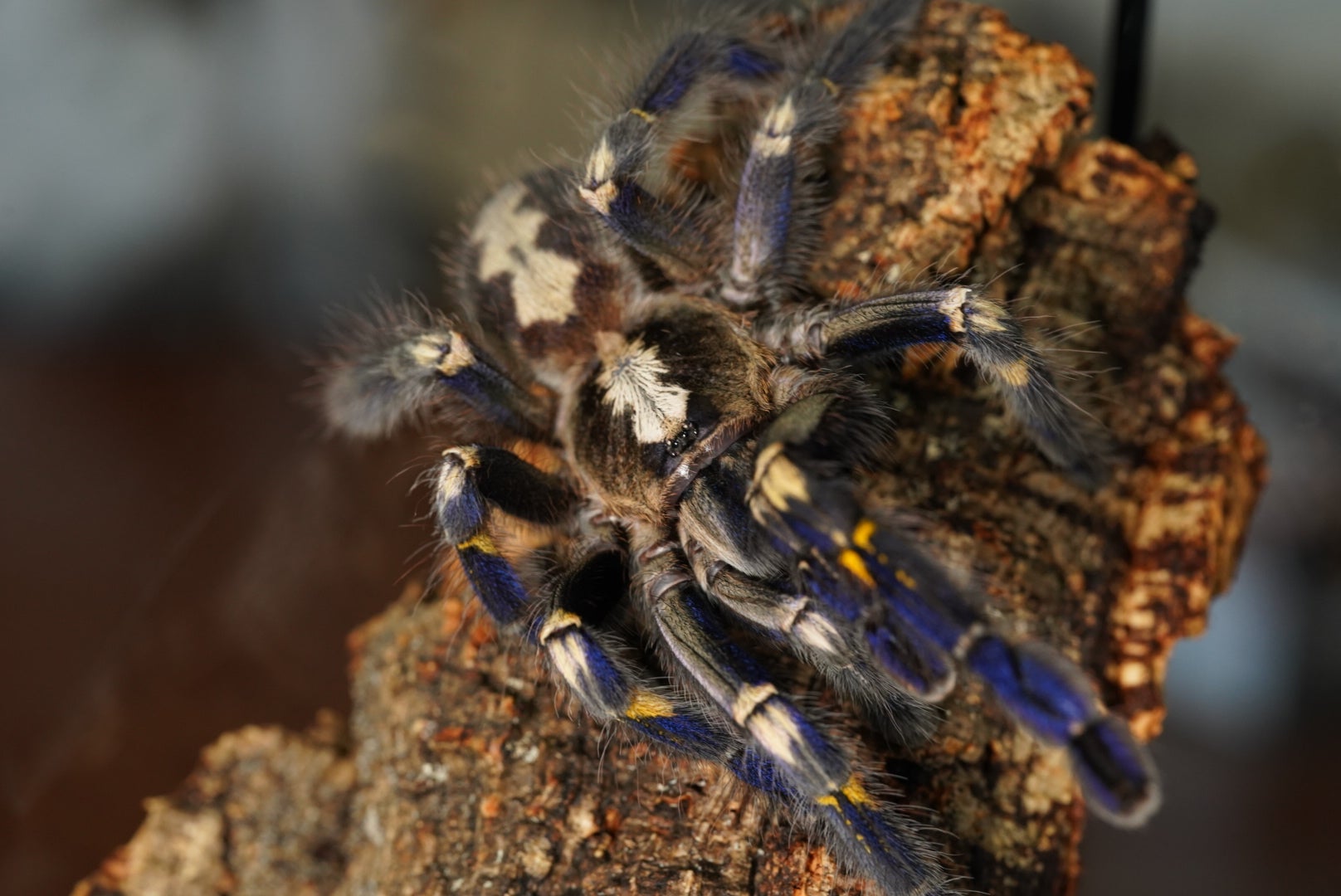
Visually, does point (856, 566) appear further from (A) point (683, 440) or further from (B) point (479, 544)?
(B) point (479, 544)

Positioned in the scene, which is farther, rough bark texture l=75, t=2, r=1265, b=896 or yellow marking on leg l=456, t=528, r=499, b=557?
yellow marking on leg l=456, t=528, r=499, b=557

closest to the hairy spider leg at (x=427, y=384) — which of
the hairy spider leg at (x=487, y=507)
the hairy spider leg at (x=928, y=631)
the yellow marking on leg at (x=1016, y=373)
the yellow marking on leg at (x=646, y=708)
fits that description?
the hairy spider leg at (x=487, y=507)

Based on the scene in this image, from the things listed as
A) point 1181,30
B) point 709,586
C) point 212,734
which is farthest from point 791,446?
point 1181,30

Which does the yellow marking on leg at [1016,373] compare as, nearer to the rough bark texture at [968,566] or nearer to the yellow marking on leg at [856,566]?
the rough bark texture at [968,566]

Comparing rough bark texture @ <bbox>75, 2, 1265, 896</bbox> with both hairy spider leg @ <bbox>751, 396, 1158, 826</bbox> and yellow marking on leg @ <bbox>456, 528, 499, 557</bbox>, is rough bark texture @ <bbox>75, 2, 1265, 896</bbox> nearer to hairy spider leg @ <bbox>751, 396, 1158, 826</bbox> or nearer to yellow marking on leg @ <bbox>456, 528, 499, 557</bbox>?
yellow marking on leg @ <bbox>456, 528, 499, 557</bbox>

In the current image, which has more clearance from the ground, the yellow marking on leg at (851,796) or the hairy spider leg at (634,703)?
the hairy spider leg at (634,703)

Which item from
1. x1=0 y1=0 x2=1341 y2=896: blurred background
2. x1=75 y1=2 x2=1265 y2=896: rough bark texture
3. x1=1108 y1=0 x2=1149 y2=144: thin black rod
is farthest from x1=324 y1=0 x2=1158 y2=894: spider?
x1=1108 y1=0 x2=1149 y2=144: thin black rod
